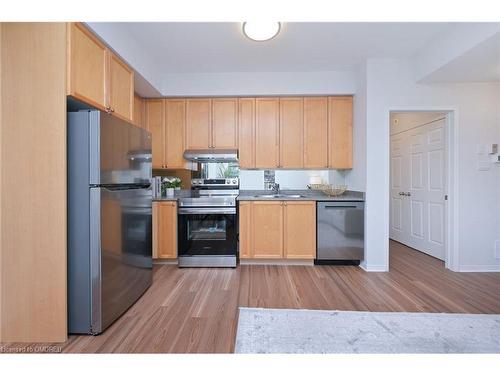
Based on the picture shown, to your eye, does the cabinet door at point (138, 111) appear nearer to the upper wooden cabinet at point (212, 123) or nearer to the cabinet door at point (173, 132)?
the cabinet door at point (173, 132)

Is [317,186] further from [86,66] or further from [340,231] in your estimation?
[86,66]

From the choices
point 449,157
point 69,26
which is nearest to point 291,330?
point 69,26

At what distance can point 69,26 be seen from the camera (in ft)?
5.30

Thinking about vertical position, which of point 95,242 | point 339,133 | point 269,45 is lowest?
point 95,242

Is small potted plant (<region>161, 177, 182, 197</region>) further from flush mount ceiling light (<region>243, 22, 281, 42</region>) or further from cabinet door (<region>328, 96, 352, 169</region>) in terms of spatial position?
cabinet door (<region>328, 96, 352, 169</region>)

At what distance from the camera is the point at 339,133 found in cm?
341

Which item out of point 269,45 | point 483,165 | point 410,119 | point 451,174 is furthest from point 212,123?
point 483,165

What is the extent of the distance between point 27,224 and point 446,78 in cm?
420

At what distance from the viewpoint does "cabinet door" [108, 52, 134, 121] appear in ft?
7.09

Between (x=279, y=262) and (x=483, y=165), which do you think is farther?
(x=279, y=262)

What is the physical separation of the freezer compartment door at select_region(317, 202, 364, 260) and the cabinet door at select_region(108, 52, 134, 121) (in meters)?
2.48

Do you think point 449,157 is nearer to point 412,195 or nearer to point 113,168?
point 412,195

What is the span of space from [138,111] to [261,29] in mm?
2070
